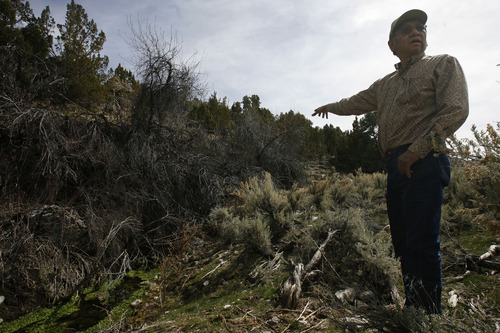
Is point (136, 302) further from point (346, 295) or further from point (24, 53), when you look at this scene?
point (24, 53)

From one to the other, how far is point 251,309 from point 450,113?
1978mm

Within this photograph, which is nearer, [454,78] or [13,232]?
[454,78]

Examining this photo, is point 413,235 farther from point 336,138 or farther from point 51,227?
point 336,138

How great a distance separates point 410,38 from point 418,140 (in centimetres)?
75

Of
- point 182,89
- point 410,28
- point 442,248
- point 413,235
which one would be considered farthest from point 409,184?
point 182,89

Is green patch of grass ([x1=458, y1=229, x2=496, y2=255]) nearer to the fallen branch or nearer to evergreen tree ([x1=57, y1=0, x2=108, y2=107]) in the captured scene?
the fallen branch

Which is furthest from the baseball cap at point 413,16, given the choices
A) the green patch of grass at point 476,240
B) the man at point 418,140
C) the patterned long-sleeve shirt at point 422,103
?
the green patch of grass at point 476,240

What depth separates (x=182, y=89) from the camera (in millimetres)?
6324

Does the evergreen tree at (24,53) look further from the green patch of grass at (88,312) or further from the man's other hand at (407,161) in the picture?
the man's other hand at (407,161)

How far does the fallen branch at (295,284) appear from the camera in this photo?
85.9 inches

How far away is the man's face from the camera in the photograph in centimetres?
179

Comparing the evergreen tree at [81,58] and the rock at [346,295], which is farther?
the evergreen tree at [81,58]

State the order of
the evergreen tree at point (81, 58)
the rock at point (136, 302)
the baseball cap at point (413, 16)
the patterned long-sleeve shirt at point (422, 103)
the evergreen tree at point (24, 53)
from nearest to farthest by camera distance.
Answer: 1. the patterned long-sleeve shirt at point (422, 103)
2. the baseball cap at point (413, 16)
3. the rock at point (136, 302)
4. the evergreen tree at point (24, 53)
5. the evergreen tree at point (81, 58)

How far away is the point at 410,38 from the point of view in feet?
5.92
